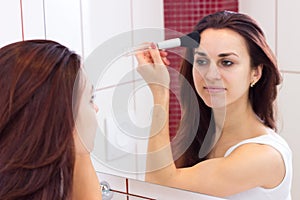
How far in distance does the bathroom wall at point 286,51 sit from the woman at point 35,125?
39 cm

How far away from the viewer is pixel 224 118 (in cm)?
121

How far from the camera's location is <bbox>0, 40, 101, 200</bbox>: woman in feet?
3.26

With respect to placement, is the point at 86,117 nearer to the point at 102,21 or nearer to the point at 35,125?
the point at 35,125

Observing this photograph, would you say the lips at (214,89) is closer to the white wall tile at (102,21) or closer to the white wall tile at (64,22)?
the white wall tile at (102,21)

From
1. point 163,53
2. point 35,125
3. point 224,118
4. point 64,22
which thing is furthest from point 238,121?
point 64,22

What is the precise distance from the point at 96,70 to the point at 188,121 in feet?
0.89

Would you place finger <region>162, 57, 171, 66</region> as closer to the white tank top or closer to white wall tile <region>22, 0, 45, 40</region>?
the white tank top

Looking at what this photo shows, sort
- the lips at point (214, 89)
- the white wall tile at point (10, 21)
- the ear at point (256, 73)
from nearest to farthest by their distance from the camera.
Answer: the ear at point (256, 73) < the lips at point (214, 89) < the white wall tile at point (10, 21)

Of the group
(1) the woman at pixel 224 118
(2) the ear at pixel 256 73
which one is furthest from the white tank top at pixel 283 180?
(2) the ear at pixel 256 73

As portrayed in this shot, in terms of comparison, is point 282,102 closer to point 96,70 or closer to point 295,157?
point 295,157

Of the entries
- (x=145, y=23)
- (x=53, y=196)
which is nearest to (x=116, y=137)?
(x=145, y=23)

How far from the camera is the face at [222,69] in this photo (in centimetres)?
113

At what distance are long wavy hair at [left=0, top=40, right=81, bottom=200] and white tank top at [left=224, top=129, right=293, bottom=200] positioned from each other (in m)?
0.40

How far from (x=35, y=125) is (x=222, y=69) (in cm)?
42
